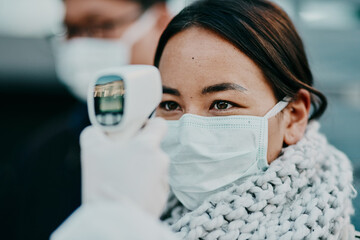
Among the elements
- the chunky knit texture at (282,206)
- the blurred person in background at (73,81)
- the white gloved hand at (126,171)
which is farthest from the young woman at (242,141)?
the blurred person in background at (73,81)

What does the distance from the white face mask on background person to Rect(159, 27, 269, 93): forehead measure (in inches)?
47.8

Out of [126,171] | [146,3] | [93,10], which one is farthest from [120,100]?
[146,3]

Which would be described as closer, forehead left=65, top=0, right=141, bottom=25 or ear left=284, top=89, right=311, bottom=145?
ear left=284, top=89, right=311, bottom=145

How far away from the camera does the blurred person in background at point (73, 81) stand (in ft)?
6.98

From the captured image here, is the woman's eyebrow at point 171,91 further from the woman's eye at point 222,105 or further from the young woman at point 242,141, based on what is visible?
the woman's eye at point 222,105

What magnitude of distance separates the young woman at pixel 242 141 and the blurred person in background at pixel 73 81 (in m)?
0.79

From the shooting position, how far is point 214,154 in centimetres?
148

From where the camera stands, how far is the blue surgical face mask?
4.87 ft

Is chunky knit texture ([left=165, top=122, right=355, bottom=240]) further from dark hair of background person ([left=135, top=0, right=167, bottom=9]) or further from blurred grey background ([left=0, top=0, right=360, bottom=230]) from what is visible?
dark hair of background person ([left=135, top=0, right=167, bottom=9])

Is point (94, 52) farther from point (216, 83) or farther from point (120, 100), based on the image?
point (120, 100)

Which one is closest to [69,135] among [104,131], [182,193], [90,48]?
[90,48]

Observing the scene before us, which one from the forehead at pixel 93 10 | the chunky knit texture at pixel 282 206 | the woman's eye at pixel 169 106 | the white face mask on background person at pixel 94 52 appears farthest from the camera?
the white face mask on background person at pixel 94 52

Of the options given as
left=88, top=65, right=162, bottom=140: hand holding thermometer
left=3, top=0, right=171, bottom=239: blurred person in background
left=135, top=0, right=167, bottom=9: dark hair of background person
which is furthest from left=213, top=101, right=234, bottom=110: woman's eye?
left=135, top=0, right=167, bottom=9: dark hair of background person

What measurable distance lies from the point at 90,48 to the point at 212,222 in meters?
1.86
